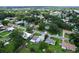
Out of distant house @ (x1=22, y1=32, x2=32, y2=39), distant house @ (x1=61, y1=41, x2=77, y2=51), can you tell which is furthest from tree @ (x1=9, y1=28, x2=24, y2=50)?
distant house @ (x1=61, y1=41, x2=77, y2=51)

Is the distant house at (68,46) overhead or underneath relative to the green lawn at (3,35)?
underneath

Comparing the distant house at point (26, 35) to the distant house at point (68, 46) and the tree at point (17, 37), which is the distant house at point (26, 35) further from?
the distant house at point (68, 46)

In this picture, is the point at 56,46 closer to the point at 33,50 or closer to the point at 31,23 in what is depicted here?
the point at 33,50

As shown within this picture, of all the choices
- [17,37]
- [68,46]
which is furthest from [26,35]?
[68,46]

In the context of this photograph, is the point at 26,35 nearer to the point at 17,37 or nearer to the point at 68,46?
the point at 17,37

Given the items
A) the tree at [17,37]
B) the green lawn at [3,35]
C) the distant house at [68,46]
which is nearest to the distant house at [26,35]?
the tree at [17,37]

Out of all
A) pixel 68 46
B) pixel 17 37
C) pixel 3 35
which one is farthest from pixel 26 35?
pixel 68 46

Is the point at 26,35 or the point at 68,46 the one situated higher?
the point at 26,35

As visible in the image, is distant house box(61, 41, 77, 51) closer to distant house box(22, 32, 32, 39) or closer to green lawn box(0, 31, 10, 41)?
distant house box(22, 32, 32, 39)

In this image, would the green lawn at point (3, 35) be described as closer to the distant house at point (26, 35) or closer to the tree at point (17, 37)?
the tree at point (17, 37)

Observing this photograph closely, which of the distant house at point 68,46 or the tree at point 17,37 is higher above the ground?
the tree at point 17,37

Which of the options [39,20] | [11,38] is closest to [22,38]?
[11,38]

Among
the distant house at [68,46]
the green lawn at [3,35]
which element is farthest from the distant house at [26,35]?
the distant house at [68,46]
